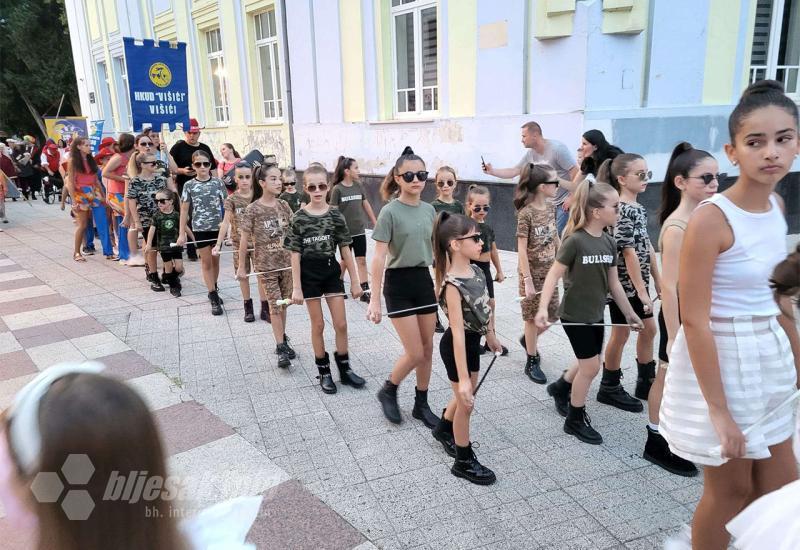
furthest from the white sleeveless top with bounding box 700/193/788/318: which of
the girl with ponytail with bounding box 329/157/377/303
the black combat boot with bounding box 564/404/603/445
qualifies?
the girl with ponytail with bounding box 329/157/377/303

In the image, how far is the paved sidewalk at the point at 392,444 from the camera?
2.82 metres

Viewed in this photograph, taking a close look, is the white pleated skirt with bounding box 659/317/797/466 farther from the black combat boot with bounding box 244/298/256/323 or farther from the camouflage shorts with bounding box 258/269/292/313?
the black combat boot with bounding box 244/298/256/323

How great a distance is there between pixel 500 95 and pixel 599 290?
569 centimetres

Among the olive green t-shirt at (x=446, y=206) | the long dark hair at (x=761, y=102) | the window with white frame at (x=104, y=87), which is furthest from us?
the window with white frame at (x=104, y=87)

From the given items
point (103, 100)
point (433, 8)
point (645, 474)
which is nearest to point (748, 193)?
point (645, 474)

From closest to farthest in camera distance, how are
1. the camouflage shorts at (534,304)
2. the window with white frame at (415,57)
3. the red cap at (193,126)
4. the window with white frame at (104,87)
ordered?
the camouflage shorts at (534,304)
the red cap at (193,126)
the window with white frame at (415,57)
the window with white frame at (104,87)

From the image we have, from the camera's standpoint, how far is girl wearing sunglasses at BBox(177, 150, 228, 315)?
259 inches

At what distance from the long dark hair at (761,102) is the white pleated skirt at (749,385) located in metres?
0.68

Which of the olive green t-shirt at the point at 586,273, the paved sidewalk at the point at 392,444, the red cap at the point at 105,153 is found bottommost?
the paved sidewalk at the point at 392,444

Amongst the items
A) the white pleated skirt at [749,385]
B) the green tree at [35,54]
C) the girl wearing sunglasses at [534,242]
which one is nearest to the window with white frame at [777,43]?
the girl wearing sunglasses at [534,242]

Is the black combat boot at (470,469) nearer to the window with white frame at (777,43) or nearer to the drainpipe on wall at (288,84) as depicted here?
the window with white frame at (777,43)

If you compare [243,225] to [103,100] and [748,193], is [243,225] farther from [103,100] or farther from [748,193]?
[103,100]

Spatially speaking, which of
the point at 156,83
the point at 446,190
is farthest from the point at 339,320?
the point at 156,83

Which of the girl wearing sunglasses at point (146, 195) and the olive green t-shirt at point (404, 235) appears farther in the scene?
the girl wearing sunglasses at point (146, 195)
